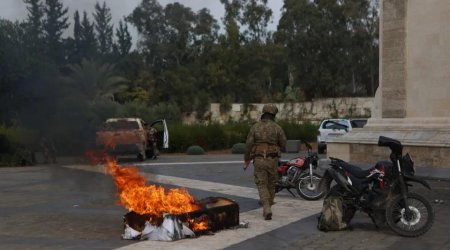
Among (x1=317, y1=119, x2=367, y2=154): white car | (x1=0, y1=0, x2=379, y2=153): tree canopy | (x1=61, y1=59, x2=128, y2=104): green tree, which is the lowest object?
(x1=317, y1=119, x2=367, y2=154): white car

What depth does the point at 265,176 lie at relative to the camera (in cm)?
935

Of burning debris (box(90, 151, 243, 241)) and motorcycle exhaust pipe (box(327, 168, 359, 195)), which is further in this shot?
motorcycle exhaust pipe (box(327, 168, 359, 195))

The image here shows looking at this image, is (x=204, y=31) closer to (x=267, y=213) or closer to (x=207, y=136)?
(x=207, y=136)

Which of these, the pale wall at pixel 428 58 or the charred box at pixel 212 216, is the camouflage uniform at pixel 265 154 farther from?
the pale wall at pixel 428 58

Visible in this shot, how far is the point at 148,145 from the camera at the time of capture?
24.6 metres

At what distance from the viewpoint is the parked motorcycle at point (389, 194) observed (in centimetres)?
797

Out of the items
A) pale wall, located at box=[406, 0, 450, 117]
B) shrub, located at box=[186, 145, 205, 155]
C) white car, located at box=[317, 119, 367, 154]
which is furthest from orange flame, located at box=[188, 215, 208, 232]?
shrub, located at box=[186, 145, 205, 155]

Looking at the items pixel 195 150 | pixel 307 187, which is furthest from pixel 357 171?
pixel 195 150

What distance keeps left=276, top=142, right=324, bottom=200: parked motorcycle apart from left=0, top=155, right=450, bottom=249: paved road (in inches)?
9.8

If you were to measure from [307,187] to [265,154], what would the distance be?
2.59 metres

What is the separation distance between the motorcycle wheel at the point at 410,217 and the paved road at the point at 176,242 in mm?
127

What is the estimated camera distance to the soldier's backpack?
826 centimetres

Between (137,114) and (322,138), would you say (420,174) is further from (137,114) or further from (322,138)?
(137,114)

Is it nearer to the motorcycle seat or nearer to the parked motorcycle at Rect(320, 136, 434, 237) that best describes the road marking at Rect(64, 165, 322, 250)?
the parked motorcycle at Rect(320, 136, 434, 237)
